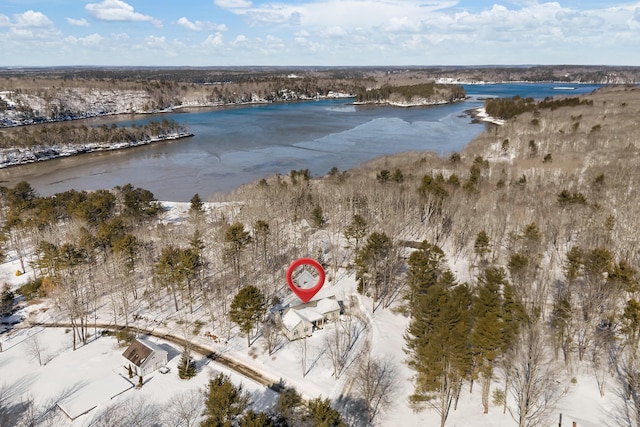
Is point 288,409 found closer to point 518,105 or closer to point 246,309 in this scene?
point 246,309

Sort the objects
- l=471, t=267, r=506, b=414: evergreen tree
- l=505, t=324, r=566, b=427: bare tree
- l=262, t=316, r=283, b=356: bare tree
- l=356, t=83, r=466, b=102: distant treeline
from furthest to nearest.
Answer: l=356, t=83, r=466, b=102: distant treeline, l=262, t=316, r=283, b=356: bare tree, l=471, t=267, r=506, b=414: evergreen tree, l=505, t=324, r=566, b=427: bare tree

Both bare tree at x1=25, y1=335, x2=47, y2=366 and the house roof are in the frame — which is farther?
bare tree at x1=25, y1=335, x2=47, y2=366

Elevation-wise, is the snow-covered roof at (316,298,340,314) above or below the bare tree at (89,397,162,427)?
above

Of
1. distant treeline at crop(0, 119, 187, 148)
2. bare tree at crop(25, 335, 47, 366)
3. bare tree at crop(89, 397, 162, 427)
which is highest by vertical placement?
distant treeline at crop(0, 119, 187, 148)

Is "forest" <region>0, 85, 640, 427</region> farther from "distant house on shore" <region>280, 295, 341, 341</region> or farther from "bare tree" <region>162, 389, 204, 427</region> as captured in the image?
"bare tree" <region>162, 389, 204, 427</region>

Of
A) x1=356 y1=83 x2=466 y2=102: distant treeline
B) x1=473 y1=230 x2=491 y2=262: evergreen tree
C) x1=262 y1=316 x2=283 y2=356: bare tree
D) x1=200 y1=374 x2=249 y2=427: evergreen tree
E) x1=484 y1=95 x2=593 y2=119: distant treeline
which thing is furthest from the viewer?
x1=356 y1=83 x2=466 y2=102: distant treeline

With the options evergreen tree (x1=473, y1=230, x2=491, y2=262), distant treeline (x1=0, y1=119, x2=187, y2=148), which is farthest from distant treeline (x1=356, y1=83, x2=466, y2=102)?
evergreen tree (x1=473, y1=230, x2=491, y2=262)

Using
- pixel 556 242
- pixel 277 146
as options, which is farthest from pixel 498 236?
pixel 277 146
